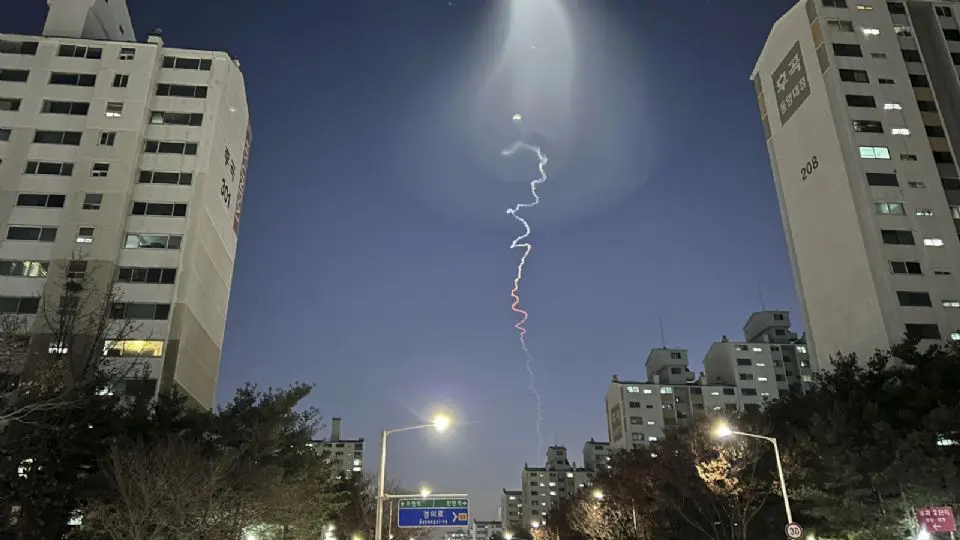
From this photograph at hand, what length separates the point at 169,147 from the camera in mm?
57125

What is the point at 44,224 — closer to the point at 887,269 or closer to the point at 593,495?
the point at 593,495

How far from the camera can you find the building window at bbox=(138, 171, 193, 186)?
55.9 metres

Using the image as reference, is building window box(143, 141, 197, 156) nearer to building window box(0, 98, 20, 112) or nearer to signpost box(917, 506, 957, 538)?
building window box(0, 98, 20, 112)

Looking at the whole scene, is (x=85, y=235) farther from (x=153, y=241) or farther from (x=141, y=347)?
(x=141, y=347)

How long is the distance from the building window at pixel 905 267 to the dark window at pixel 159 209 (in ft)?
181

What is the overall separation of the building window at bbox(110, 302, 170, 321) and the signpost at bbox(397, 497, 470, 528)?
33.4m

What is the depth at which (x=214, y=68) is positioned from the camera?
197 ft

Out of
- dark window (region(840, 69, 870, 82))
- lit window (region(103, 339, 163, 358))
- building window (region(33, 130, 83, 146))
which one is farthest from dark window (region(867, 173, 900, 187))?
building window (region(33, 130, 83, 146))

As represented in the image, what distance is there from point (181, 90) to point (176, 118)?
9.22 ft

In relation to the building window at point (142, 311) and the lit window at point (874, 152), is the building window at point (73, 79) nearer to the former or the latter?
the building window at point (142, 311)

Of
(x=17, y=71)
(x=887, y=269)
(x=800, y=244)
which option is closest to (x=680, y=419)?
(x=800, y=244)

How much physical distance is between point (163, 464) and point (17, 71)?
4449cm

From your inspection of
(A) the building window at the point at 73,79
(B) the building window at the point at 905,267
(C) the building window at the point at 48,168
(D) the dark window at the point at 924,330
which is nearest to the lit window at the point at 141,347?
(C) the building window at the point at 48,168

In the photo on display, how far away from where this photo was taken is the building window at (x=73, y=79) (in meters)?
57.8
